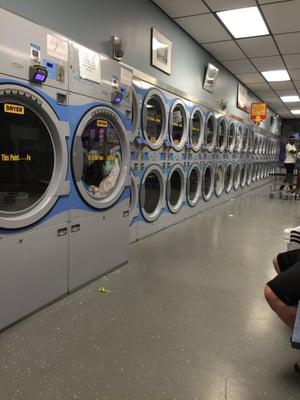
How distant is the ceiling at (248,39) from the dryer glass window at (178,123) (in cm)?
120

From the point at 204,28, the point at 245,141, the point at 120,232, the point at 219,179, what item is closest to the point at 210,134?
the point at 219,179

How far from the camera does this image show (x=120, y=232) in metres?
3.33

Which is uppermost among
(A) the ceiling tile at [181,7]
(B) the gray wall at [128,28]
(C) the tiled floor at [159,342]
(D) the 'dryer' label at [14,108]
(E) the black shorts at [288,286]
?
(A) the ceiling tile at [181,7]

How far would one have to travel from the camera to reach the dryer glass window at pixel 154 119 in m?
4.51

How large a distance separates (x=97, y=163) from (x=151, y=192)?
1.79 metres

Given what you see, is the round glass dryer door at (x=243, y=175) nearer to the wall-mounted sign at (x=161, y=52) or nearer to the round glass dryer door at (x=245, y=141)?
the round glass dryer door at (x=245, y=141)

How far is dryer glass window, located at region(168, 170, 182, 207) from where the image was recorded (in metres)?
5.39

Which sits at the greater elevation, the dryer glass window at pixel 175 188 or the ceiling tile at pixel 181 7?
the ceiling tile at pixel 181 7

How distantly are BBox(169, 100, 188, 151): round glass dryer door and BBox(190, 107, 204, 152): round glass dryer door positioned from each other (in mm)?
493

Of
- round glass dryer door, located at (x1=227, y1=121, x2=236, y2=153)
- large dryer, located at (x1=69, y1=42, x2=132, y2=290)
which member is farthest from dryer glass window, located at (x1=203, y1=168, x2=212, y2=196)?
large dryer, located at (x1=69, y1=42, x2=132, y2=290)

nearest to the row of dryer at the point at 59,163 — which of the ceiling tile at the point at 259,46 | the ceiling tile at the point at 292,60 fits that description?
the ceiling tile at the point at 259,46

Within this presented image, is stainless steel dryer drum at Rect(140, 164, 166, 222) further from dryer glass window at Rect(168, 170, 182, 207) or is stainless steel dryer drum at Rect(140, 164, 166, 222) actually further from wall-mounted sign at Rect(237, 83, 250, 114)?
wall-mounted sign at Rect(237, 83, 250, 114)

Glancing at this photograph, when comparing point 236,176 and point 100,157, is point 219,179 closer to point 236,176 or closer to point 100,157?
point 236,176

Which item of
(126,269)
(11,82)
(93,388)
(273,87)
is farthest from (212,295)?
→ (273,87)
